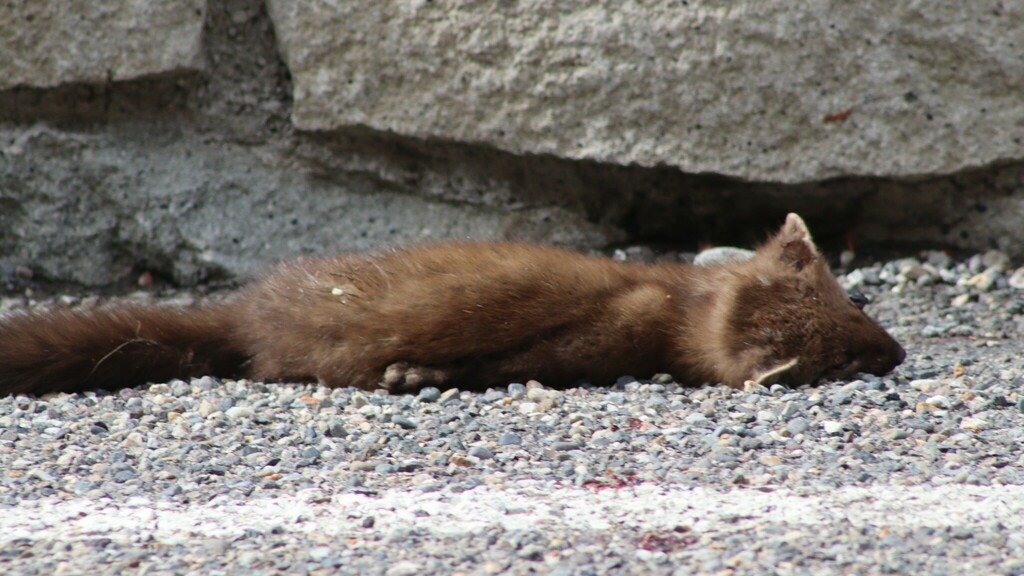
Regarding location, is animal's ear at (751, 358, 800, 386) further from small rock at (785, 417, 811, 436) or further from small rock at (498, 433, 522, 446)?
small rock at (498, 433, 522, 446)

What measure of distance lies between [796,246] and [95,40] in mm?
3211

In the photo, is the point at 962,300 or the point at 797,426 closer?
the point at 797,426

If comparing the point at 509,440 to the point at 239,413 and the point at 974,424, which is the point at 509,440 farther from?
the point at 974,424

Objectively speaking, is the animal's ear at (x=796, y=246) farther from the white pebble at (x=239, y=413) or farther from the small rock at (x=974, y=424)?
the white pebble at (x=239, y=413)

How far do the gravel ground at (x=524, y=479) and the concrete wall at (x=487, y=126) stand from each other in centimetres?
147

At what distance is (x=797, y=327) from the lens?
446 cm

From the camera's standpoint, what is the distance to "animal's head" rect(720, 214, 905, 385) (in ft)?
14.5

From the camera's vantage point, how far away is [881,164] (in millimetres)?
5551

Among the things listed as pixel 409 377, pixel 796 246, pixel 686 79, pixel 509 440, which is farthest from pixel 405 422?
pixel 686 79

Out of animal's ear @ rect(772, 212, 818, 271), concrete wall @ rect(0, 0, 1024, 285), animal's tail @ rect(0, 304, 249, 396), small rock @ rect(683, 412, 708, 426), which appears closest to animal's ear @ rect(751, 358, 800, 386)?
animal's ear @ rect(772, 212, 818, 271)

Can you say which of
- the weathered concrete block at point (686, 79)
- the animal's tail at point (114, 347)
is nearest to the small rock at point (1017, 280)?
the weathered concrete block at point (686, 79)

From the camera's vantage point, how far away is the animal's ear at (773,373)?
14.1 feet

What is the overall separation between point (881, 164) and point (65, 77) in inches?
146

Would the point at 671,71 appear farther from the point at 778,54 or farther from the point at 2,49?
the point at 2,49
